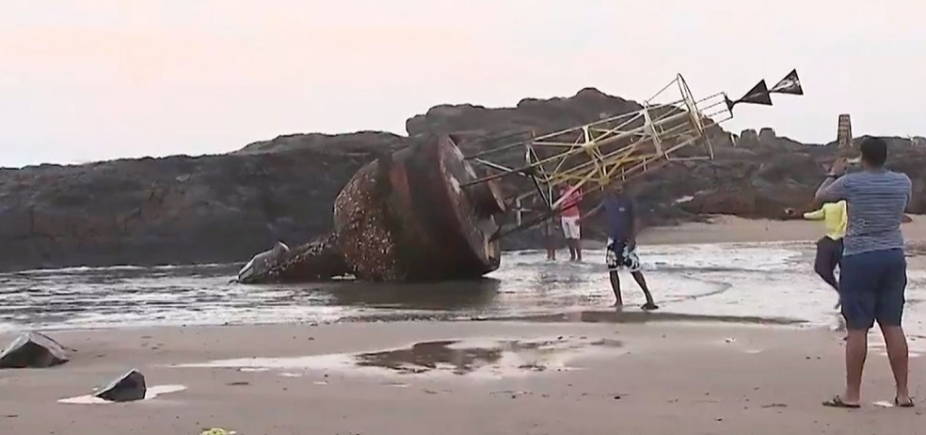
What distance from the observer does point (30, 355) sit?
7961 mm

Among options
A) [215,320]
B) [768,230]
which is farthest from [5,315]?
[768,230]

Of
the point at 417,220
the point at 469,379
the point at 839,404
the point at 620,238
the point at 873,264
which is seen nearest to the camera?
the point at 839,404

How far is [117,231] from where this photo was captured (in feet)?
81.9

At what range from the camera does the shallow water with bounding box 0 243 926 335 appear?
11484mm

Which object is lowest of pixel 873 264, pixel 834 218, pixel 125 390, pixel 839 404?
pixel 839 404

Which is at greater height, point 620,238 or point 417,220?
point 417,220

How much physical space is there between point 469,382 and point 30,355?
113 inches

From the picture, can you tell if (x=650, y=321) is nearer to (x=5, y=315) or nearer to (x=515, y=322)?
(x=515, y=322)

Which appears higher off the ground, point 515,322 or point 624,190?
point 624,190

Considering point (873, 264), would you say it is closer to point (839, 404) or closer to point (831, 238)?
point (839, 404)

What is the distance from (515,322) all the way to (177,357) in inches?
122

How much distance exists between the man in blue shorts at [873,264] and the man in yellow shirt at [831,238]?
15.2 feet

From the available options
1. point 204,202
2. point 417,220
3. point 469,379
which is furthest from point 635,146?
point 204,202

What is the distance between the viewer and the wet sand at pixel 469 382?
559 cm
